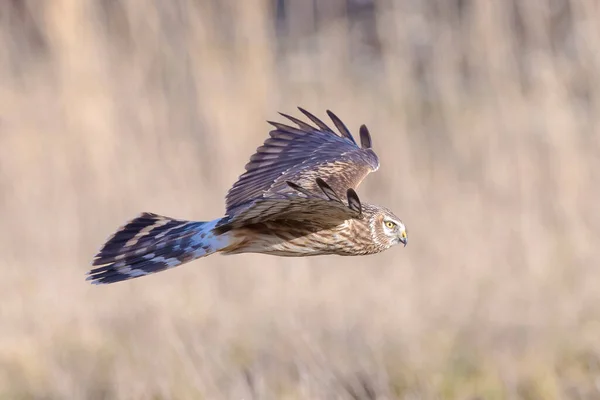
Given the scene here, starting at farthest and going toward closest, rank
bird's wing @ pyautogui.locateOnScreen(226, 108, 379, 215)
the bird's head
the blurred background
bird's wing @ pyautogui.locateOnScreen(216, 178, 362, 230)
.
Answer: the blurred background < bird's wing @ pyautogui.locateOnScreen(226, 108, 379, 215) < the bird's head < bird's wing @ pyautogui.locateOnScreen(216, 178, 362, 230)

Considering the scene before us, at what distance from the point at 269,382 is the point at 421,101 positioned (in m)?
→ 2.96

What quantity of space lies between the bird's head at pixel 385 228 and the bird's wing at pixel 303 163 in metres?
0.15

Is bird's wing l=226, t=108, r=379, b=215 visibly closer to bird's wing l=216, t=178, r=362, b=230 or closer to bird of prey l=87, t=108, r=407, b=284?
bird of prey l=87, t=108, r=407, b=284

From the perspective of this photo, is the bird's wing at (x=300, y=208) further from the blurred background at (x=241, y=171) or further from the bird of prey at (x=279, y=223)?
the blurred background at (x=241, y=171)

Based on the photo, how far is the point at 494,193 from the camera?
585cm

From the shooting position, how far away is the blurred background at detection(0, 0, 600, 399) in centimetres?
499

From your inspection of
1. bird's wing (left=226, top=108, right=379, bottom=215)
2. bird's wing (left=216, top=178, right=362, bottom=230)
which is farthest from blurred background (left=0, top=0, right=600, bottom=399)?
bird's wing (left=216, top=178, right=362, bottom=230)

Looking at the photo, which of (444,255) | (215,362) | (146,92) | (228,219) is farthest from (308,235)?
(146,92)

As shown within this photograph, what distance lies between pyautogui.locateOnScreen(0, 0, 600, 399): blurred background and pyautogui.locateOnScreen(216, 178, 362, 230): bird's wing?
1.41m

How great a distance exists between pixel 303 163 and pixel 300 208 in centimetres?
87

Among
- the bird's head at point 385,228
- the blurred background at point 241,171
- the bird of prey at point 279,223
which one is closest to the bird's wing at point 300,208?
the bird of prey at point 279,223

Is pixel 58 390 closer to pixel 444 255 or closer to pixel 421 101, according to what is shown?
pixel 444 255

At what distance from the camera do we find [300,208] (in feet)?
10.3

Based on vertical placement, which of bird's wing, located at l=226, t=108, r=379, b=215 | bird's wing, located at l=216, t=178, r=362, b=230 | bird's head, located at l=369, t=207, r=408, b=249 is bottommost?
bird's head, located at l=369, t=207, r=408, b=249
